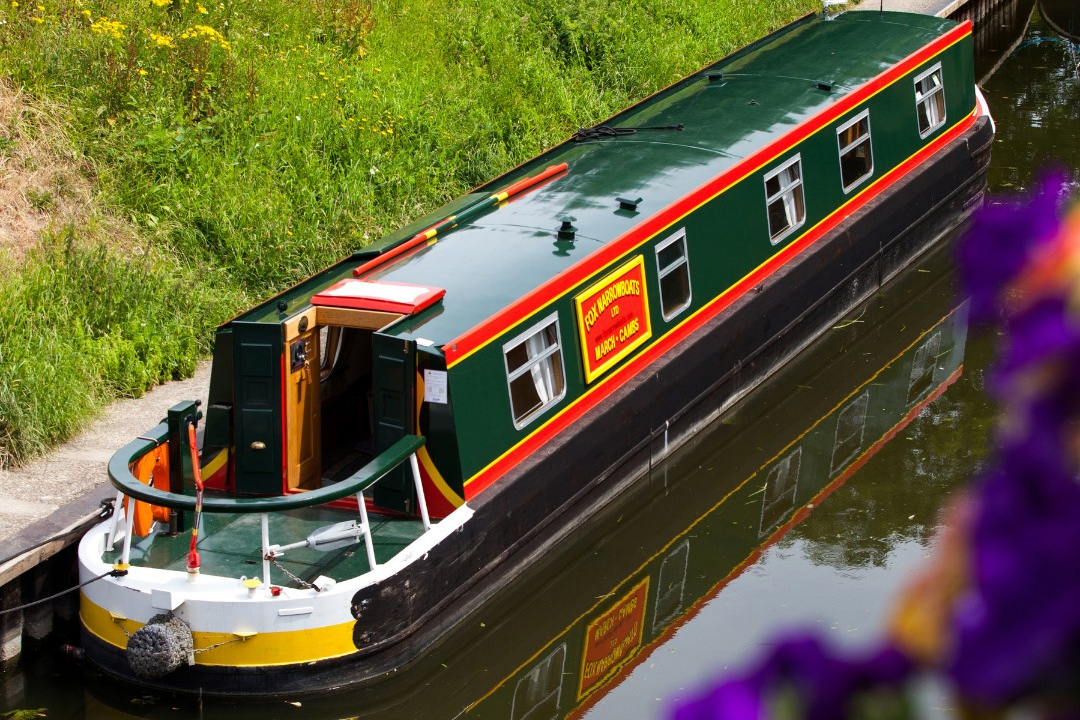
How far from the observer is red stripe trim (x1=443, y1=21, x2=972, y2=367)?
27.1 feet

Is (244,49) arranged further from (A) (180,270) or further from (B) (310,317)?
(B) (310,317)

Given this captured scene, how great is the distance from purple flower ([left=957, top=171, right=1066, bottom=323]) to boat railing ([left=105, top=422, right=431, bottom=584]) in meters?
6.31

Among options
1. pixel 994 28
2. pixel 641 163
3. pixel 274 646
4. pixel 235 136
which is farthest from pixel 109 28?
pixel 994 28

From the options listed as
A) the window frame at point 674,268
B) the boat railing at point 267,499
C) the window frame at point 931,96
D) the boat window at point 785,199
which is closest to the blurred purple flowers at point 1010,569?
the boat railing at point 267,499

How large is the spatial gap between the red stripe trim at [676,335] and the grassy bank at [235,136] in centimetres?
303

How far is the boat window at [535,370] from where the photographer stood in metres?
8.62

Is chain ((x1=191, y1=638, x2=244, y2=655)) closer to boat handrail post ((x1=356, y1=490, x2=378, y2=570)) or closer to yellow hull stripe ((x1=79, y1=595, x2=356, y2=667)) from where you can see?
yellow hull stripe ((x1=79, y1=595, x2=356, y2=667))

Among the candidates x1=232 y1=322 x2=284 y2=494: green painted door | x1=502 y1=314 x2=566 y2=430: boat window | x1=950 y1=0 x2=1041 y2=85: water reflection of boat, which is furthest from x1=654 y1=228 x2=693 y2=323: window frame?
x1=950 y1=0 x2=1041 y2=85: water reflection of boat

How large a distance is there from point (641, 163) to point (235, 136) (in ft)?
14.0

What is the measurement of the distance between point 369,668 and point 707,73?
25.0 ft

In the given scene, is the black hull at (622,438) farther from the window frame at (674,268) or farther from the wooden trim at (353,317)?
the wooden trim at (353,317)

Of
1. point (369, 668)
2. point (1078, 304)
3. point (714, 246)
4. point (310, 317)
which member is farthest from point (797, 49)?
point (1078, 304)

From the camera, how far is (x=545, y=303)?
29.0ft

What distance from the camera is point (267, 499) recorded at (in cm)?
739
